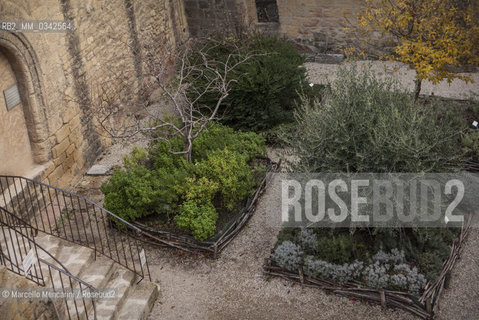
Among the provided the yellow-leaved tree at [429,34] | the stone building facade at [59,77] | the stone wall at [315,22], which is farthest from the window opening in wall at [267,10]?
the yellow-leaved tree at [429,34]

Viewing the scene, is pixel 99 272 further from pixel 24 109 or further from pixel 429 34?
pixel 429 34

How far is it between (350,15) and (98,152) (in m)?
7.16

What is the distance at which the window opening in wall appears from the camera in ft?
50.1

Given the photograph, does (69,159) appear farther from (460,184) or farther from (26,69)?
(460,184)

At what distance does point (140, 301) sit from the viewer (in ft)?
25.4

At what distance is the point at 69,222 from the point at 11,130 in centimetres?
185

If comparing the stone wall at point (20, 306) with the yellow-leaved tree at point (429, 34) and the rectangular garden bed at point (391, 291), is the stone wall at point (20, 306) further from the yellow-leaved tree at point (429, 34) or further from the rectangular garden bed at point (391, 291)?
the yellow-leaved tree at point (429, 34)

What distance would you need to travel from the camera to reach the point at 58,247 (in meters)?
8.19

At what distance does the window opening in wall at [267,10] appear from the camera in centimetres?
1526

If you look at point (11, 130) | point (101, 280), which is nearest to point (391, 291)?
point (101, 280)

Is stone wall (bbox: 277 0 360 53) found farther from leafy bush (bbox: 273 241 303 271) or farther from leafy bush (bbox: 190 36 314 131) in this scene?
leafy bush (bbox: 273 241 303 271)

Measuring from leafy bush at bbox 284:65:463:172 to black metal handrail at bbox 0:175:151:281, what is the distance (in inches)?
109

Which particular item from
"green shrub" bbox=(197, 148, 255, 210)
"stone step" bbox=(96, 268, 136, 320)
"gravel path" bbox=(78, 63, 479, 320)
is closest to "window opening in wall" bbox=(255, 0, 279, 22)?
"green shrub" bbox=(197, 148, 255, 210)

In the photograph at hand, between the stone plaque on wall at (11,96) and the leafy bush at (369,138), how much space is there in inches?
172
